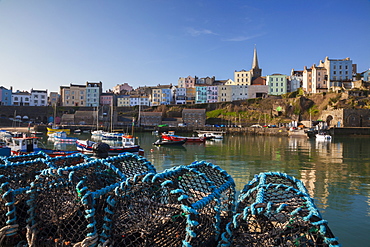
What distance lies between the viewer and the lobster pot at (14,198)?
15.0 feet

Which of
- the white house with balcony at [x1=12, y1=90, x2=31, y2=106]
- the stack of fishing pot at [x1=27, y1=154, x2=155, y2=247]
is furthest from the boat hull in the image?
the white house with balcony at [x1=12, y1=90, x2=31, y2=106]

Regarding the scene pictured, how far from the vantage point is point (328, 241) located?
3.29m

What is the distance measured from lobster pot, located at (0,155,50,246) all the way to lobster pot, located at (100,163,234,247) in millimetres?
1832

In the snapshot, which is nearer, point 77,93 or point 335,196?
point 335,196

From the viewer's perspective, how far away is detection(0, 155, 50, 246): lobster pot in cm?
459

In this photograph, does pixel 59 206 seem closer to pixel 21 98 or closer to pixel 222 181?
pixel 222 181

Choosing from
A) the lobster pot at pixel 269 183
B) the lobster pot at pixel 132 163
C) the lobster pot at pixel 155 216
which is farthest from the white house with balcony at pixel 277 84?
the lobster pot at pixel 155 216

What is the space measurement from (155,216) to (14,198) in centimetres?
264

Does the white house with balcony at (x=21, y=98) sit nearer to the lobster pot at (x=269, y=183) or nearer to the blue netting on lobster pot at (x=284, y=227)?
the lobster pot at (x=269, y=183)

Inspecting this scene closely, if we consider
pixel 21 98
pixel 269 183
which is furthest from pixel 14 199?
pixel 21 98

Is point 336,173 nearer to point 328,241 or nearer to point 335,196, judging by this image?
point 335,196

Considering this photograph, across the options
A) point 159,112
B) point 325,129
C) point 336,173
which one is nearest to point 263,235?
point 336,173

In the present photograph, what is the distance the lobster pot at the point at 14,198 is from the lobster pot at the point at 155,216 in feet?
6.01

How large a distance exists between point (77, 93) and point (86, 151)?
58.6 m
